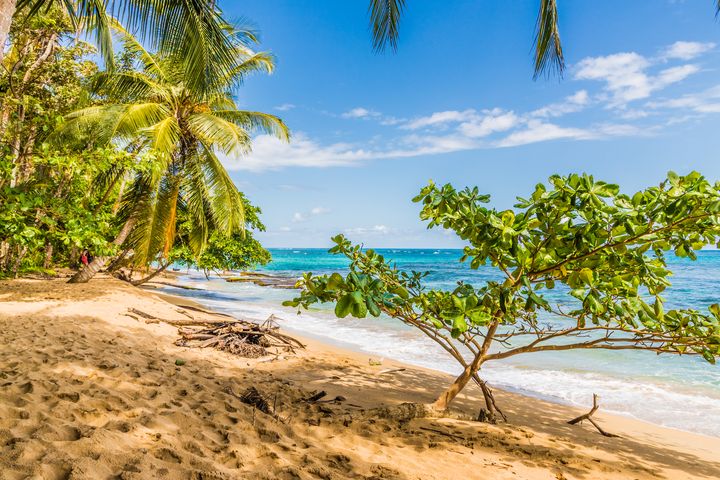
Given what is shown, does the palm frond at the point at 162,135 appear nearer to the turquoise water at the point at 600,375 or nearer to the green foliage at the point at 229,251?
the green foliage at the point at 229,251

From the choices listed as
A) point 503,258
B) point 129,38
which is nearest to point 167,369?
point 503,258

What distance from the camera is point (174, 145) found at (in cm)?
1112

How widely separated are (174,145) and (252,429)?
9523 millimetres

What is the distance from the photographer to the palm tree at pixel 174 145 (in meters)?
10.7

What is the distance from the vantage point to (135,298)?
10.7 metres

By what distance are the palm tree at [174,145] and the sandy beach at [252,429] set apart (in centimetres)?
546

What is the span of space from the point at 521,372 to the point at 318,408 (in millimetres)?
4974

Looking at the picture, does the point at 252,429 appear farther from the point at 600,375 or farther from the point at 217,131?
the point at 217,131

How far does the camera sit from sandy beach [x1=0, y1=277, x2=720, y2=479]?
8.16ft

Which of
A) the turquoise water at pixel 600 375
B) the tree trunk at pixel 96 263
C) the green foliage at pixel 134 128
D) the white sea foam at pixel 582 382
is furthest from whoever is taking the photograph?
the tree trunk at pixel 96 263

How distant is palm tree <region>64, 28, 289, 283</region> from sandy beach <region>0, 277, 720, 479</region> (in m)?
5.46

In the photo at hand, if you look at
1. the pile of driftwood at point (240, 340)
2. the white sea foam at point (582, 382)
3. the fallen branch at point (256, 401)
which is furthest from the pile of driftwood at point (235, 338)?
the fallen branch at point (256, 401)

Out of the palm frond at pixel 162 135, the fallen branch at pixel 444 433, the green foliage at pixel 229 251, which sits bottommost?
the fallen branch at pixel 444 433

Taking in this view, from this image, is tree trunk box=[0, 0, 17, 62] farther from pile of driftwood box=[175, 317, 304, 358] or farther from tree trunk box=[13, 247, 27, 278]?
tree trunk box=[13, 247, 27, 278]
